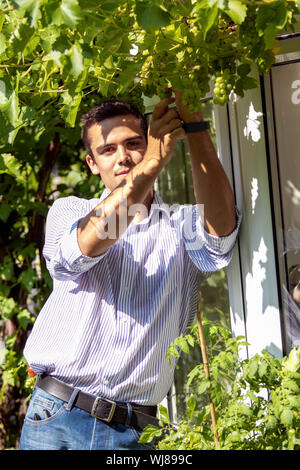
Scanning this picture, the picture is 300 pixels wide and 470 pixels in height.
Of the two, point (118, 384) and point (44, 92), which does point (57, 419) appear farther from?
point (44, 92)

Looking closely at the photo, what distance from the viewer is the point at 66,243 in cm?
213

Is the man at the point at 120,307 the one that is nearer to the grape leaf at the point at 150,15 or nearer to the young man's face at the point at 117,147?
the young man's face at the point at 117,147

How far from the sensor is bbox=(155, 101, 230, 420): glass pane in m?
2.57

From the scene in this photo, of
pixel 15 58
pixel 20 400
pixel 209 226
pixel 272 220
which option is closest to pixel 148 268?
pixel 209 226

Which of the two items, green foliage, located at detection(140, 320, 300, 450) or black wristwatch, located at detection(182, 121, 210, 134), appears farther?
black wristwatch, located at detection(182, 121, 210, 134)

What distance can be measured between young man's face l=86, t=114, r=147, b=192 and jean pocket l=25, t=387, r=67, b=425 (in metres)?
0.75

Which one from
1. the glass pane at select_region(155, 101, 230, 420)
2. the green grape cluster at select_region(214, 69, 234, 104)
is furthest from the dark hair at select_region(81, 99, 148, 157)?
the green grape cluster at select_region(214, 69, 234, 104)

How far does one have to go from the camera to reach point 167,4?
176 cm

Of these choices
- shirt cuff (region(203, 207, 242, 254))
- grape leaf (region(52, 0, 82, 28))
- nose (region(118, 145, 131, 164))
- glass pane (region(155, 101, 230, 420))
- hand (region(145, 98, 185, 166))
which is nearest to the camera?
grape leaf (region(52, 0, 82, 28))

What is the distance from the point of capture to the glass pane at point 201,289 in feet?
8.43

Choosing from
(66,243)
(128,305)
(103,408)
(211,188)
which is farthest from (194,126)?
(103,408)

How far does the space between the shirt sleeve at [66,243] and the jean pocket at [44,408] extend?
42cm

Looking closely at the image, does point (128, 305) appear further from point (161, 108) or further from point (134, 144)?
point (161, 108)

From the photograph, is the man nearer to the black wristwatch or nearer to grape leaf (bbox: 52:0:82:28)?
the black wristwatch
